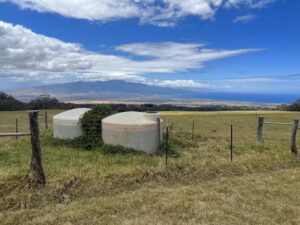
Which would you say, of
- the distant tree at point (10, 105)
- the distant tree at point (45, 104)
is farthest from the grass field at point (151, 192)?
the distant tree at point (10, 105)

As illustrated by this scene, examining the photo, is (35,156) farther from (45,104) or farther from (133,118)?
(45,104)

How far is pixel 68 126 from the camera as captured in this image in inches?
615

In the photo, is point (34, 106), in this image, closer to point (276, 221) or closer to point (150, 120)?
point (150, 120)

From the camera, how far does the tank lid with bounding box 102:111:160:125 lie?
13.2 metres

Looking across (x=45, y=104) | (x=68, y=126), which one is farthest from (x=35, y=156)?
(x=45, y=104)

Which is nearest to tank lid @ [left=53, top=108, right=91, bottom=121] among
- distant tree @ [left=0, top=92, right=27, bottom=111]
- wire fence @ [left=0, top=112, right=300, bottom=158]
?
wire fence @ [left=0, top=112, right=300, bottom=158]

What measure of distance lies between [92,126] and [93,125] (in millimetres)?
58

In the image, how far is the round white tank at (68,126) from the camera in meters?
15.4

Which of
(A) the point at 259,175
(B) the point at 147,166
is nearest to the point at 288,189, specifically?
(A) the point at 259,175

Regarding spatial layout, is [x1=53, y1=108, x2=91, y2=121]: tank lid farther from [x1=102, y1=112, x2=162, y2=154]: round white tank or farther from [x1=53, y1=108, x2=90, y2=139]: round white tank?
[x1=102, y1=112, x2=162, y2=154]: round white tank

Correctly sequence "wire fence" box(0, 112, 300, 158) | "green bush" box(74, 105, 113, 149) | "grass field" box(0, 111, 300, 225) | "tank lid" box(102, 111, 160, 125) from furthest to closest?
"wire fence" box(0, 112, 300, 158) → "green bush" box(74, 105, 113, 149) → "tank lid" box(102, 111, 160, 125) → "grass field" box(0, 111, 300, 225)

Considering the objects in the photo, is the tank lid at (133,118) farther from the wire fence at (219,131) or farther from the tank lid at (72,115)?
the tank lid at (72,115)

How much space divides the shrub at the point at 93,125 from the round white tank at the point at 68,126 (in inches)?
18.7

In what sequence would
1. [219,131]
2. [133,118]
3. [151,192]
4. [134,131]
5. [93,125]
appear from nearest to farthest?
[151,192] < [134,131] < [133,118] < [93,125] < [219,131]
